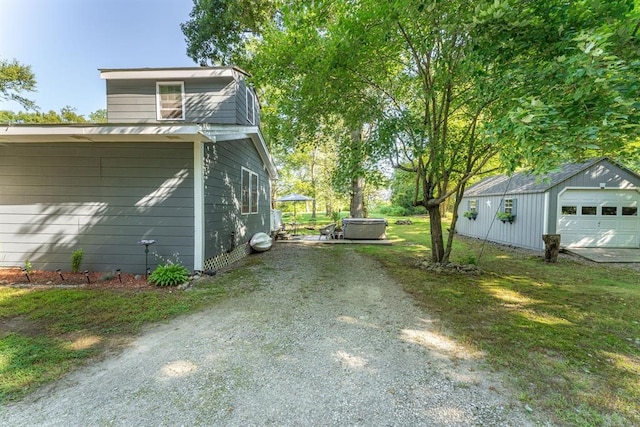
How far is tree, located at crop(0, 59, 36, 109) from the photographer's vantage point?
15.4 m

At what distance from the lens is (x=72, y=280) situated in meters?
5.57

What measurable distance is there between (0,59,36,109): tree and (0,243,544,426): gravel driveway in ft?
69.1

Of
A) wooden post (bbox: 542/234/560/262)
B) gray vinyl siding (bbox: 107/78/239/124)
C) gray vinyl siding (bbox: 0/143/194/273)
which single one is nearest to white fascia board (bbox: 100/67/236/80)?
gray vinyl siding (bbox: 107/78/239/124)

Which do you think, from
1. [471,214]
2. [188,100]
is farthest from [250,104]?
[471,214]

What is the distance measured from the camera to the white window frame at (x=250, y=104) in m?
9.83

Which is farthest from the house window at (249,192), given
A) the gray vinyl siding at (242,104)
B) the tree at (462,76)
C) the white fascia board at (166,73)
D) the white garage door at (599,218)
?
the white garage door at (599,218)

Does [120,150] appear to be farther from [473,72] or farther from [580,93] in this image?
[580,93]

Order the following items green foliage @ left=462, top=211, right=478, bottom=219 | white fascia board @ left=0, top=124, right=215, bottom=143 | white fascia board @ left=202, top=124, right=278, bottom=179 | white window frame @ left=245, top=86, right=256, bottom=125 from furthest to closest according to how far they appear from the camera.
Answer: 1. green foliage @ left=462, top=211, right=478, bottom=219
2. white window frame @ left=245, top=86, right=256, bottom=125
3. white fascia board @ left=202, top=124, right=278, bottom=179
4. white fascia board @ left=0, top=124, right=215, bottom=143

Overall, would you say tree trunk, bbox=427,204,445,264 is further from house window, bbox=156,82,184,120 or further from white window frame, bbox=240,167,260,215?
house window, bbox=156,82,184,120

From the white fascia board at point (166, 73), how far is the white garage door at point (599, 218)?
1228cm

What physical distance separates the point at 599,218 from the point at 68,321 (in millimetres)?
15281

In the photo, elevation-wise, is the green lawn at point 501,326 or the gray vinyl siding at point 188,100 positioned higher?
the gray vinyl siding at point 188,100

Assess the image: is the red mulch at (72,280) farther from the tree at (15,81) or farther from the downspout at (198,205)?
the tree at (15,81)

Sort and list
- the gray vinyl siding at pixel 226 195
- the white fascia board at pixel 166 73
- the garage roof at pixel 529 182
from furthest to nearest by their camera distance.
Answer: the garage roof at pixel 529 182 → the white fascia board at pixel 166 73 → the gray vinyl siding at pixel 226 195
